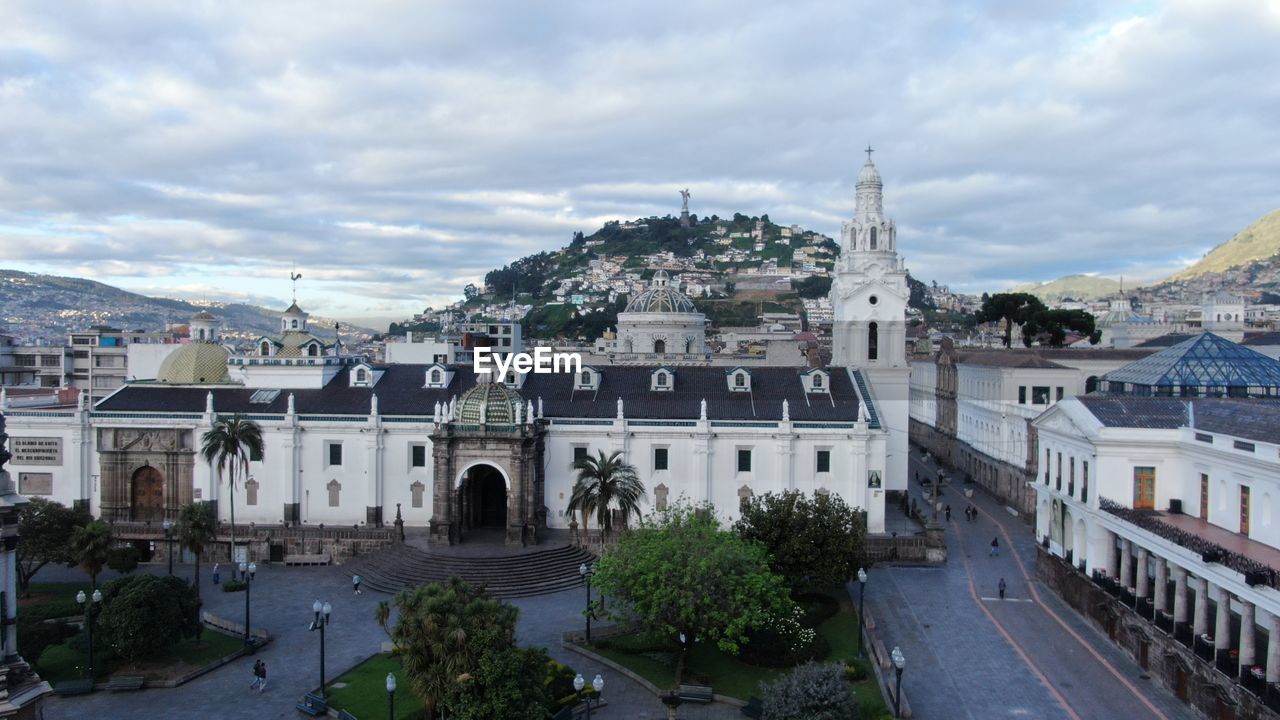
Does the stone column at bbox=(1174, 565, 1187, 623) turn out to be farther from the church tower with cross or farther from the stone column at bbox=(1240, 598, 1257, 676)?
the church tower with cross

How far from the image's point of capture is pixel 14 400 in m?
58.2

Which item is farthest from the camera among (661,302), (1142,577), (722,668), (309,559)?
(661,302)

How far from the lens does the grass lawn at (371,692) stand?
31.7 metres

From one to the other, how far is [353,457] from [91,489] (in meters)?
15.8

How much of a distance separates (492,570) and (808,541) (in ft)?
52.3

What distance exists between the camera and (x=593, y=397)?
56188 millimetres

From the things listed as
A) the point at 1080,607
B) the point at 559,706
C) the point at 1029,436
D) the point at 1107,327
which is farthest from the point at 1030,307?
the point at 559,706

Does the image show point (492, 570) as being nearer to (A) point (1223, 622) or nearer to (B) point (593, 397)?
(B) point (593, 397)

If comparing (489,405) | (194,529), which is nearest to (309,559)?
(194,529)

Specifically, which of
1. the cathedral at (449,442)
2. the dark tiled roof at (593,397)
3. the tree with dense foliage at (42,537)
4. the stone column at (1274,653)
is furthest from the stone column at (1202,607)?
the tree with dense foliage at (42,537)

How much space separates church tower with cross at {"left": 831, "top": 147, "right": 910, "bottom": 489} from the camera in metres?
63.8

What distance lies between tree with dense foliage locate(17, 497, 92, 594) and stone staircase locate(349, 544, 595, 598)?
542 inches

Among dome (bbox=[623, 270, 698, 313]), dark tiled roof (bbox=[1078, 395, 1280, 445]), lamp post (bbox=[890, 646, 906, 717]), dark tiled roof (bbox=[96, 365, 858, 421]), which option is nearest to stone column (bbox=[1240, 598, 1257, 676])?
dark tiled roof (bbox=[1078, 395, 1280, 445])

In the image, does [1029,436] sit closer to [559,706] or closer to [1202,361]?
[1202,361]
